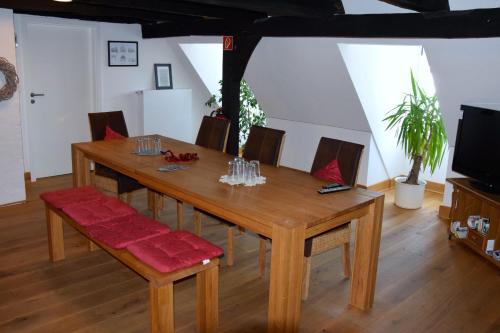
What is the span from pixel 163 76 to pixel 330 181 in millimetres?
3802

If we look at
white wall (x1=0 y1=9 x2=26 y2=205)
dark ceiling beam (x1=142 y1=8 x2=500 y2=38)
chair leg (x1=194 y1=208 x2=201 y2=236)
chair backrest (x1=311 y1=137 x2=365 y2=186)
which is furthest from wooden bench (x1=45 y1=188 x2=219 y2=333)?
dark ceiling beam (x1=142 y1=8 x2=500 y2=38)

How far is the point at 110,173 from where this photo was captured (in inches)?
154

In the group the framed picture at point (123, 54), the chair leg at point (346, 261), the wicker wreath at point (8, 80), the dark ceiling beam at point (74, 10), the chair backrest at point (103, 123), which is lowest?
the chair leg at point (346, 261)

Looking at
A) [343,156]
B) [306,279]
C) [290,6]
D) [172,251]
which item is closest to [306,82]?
[290,6]

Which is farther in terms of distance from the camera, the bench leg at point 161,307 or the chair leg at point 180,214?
the chair leg at point 180,214

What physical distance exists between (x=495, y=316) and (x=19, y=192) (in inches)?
164

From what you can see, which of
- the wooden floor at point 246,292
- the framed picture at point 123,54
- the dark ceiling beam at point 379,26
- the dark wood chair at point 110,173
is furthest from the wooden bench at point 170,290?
the framed picture at point 123,54

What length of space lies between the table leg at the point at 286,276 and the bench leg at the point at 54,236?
5.94 feet

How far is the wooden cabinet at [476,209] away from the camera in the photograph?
3447 mm

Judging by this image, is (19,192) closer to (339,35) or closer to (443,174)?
(339,35)

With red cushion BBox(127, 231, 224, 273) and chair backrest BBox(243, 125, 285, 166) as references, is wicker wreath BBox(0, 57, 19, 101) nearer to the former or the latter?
chair backrest BBox(243, 125, 285, 166)

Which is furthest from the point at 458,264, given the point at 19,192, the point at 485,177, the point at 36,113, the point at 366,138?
the point at 36,113

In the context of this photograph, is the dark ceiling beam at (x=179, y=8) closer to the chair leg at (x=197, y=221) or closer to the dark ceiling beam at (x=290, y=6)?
the dark ceiling beam at (x=290, y=6)

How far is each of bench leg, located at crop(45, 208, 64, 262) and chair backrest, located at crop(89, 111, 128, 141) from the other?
3.63ft
